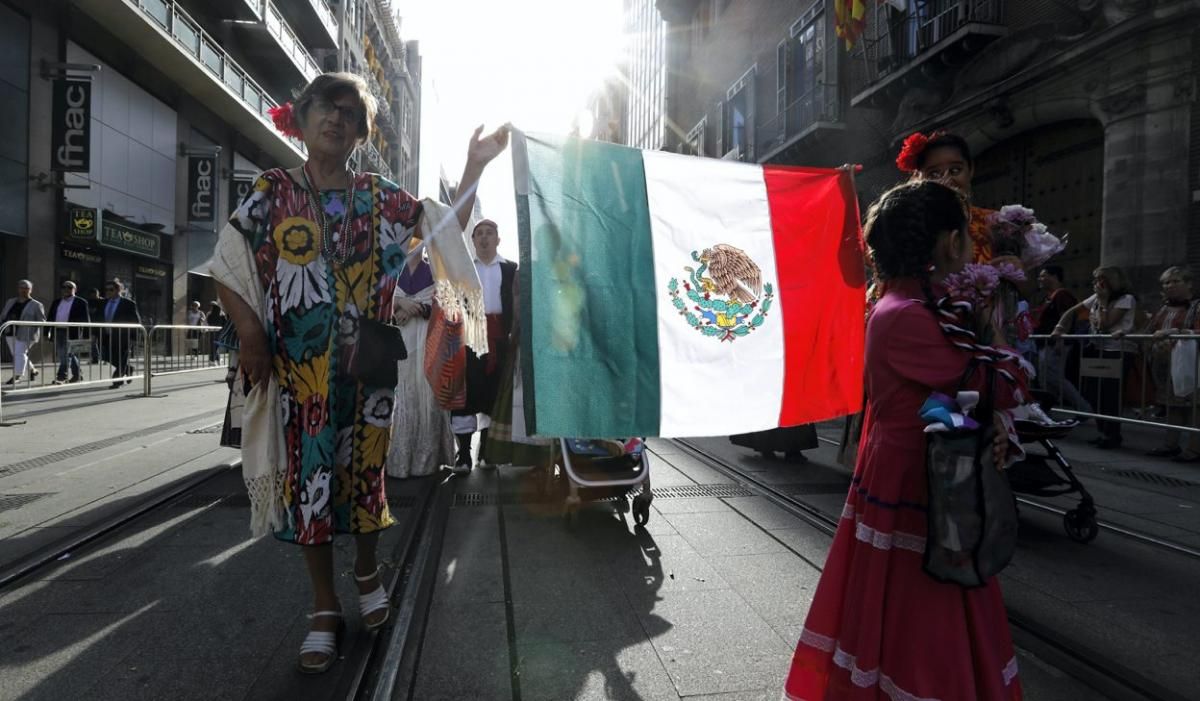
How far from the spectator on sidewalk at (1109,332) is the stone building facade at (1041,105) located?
2.02 meters

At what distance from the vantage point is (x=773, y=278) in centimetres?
301

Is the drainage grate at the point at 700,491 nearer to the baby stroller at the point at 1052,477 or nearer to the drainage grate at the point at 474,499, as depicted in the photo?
the drainage grate at the point at 474,499

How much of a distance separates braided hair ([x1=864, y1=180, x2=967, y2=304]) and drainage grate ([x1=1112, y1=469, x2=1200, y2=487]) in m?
5.35

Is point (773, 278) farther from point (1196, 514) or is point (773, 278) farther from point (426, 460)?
point (1196, 514)

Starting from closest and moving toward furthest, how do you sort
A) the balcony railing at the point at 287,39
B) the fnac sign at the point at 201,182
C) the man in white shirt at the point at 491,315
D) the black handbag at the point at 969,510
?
the black handbag at the point at 969,510 → the man in white shirt at the point at 491,315 → the fnac sign at the point at 201,182 → the balcony railing at the point at 287,39

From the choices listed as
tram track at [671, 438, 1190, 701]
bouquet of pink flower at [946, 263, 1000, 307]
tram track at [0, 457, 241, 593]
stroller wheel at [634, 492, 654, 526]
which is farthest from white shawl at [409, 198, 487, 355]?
tram track at [671, 438, 1190, 701]

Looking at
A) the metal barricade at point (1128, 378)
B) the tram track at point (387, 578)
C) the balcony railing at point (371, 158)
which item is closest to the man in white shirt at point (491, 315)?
the tram track at point (387, 578)

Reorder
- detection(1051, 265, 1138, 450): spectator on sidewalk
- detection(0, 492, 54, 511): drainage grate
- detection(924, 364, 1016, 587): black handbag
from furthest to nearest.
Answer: detection(1051, 265, 1138, 450): spectator on sidewalk → detection(0, 492, 54, 511): drainage grate → detection(924, 364, 1016, 587): black handbag

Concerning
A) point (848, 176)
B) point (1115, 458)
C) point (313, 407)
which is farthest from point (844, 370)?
point (1115, 458)

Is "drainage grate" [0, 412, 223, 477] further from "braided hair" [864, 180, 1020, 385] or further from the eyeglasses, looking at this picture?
"braided hair" [864, 180, 1020, 385]

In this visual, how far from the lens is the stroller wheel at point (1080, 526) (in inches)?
152

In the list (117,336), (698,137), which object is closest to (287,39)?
(698,137)

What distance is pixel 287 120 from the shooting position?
2602 millimetres

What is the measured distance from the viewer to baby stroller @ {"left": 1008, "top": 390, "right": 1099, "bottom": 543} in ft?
12.3
